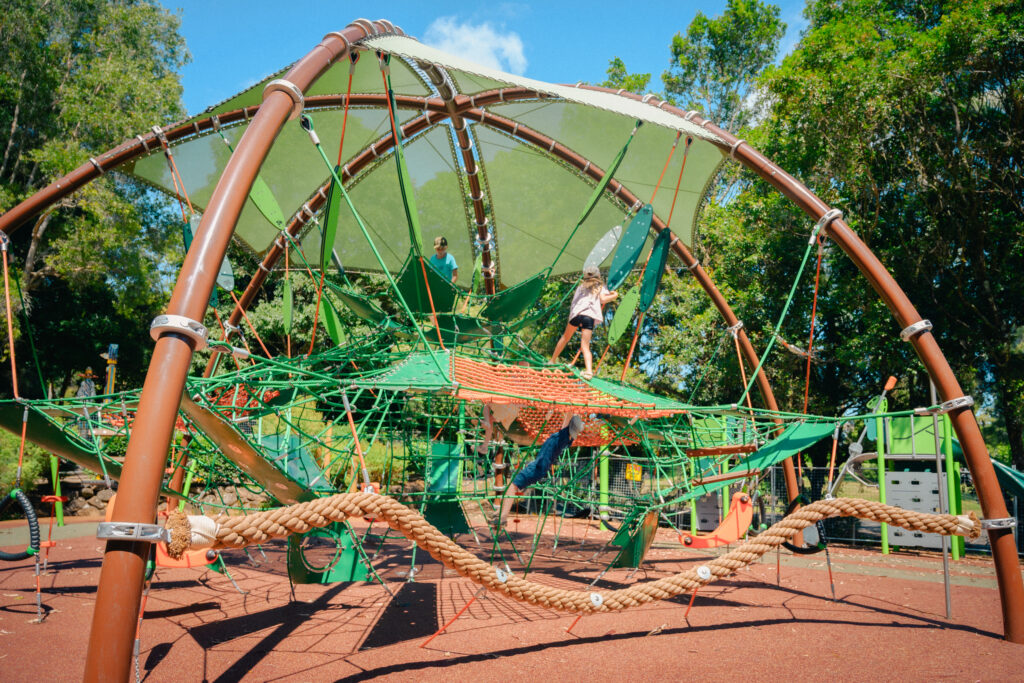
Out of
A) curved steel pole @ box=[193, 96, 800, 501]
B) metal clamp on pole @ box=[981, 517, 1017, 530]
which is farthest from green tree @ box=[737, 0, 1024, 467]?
metal clamp on pole @ box=[981, 517, 1017, 530]

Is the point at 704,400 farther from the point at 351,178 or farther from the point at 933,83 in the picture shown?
the point at 351,178

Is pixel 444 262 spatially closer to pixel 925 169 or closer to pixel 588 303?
pixel 588 303

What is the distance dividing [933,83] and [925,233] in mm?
2641

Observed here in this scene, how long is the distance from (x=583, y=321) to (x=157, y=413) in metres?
4.22

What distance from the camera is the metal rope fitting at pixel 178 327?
8.70ft

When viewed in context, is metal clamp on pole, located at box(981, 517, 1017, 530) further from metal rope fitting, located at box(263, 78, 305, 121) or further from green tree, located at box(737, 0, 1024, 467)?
green tree, located at box(737, 0, 1024, 467)

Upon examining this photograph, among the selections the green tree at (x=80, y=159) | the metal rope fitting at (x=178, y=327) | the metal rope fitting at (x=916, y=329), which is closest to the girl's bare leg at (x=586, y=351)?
the metal rope fitting at (x=916, y=329)

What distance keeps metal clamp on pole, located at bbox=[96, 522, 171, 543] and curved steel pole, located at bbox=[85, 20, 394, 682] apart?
32 millimetres

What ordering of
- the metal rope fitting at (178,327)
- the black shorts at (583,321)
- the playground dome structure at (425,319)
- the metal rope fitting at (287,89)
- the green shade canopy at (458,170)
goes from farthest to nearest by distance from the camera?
1. the green shade canopy at (458,170)
2. the black shorts at (583,321)
3. the metal rope fitting at (287,89)
4. the playground dome structure at (425,319)
5. the metal rope fitting at (178,327)

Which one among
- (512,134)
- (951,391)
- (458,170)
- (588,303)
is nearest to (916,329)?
(951,391)

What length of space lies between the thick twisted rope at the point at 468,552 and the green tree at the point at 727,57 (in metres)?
19.9

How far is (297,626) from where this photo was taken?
455 cm

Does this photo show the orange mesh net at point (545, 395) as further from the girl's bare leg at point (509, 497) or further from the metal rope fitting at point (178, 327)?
the metal rope fitting at point (178, 327)

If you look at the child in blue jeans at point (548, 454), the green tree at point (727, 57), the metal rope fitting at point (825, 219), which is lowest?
the child in blue jeans at point (548, 454)
